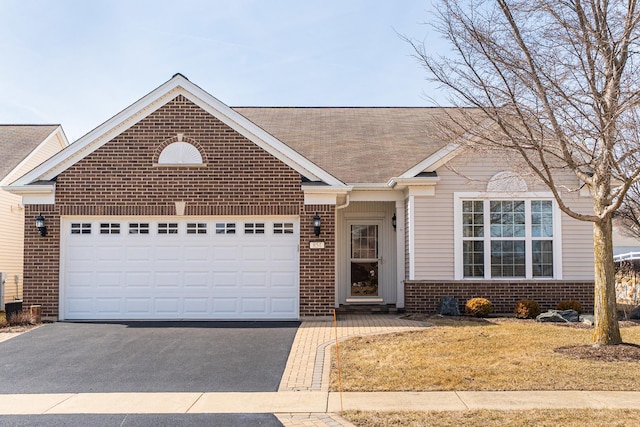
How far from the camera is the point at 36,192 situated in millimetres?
14227

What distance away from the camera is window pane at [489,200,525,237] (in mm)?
15305

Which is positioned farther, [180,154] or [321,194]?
[180,154]

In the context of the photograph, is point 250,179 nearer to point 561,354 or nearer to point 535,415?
point 561,354

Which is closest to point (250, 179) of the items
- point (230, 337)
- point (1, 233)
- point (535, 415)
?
point (230, 337)

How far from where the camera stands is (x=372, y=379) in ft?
28.2

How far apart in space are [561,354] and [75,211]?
10.8 meters

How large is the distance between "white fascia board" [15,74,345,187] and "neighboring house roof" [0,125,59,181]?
6.90m

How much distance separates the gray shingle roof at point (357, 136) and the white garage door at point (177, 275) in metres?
3.18

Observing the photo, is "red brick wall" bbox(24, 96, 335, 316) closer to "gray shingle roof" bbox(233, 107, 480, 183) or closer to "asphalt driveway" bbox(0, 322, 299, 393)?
"asphalt driveway" bbox(0, 322, 299, 393)

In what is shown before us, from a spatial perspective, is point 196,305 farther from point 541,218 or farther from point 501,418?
point 501,418

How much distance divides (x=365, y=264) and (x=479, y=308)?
3.81 m

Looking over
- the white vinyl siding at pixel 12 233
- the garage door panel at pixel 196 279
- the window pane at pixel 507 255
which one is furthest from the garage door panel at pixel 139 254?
the window pane at pixel 507 255

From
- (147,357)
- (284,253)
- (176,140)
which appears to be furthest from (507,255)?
(147,357)

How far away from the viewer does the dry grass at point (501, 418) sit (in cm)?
658
